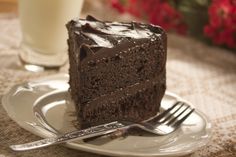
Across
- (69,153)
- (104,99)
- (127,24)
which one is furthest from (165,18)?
(69,153)

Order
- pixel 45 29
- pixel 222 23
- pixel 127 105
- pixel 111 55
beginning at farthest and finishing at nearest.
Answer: pixel 222 23 → pixel 45 29 → pixel 127 105 → pixel 111 55

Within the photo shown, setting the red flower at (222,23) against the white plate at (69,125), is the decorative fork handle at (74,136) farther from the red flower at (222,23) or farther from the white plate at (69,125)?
the red flower at (222,23)

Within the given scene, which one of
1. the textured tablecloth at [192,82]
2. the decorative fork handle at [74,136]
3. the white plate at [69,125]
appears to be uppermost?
the decorative fork handle at [74,136]

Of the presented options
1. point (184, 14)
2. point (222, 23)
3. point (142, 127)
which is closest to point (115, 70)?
point (142, 127)

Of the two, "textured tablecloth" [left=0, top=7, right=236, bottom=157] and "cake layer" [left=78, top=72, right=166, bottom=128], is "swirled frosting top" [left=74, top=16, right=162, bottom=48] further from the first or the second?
"textured tablecloth" [left=0, top=7, right=236, bottom=157]

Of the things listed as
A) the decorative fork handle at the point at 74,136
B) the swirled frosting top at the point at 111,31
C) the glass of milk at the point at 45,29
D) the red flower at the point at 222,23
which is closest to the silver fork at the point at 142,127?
the decorative fork handle at the point at 74,136

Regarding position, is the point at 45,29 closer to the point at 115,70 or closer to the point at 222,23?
the point at 115,70

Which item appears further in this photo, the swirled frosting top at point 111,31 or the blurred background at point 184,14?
the blurred background at point 184,14
